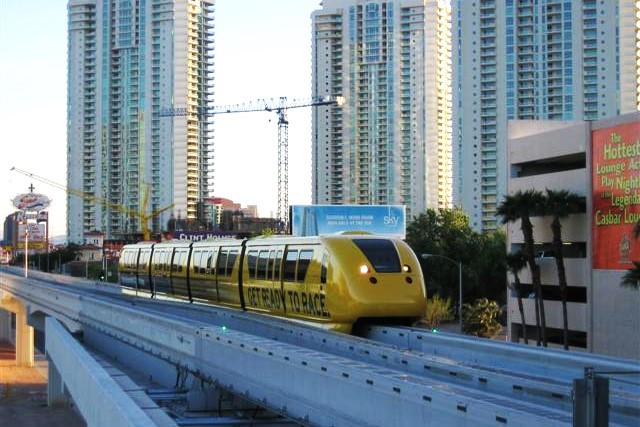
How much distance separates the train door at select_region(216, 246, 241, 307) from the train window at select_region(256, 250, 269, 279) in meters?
2.31

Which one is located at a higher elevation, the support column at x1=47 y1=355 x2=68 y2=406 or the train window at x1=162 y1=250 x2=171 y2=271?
the train window at x1=162 y1=250 x2=171 y2=271

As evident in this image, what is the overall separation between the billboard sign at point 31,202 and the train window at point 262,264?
12393 cm

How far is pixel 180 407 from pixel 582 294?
2939 cm

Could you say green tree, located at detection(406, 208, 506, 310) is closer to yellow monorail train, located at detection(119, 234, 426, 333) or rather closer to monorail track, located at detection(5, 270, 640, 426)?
yellow monorail train, located at detection(119, 234, 426, 333)

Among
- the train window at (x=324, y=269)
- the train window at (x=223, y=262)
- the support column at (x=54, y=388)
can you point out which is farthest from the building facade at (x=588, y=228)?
the support column at (x=54, y=388)

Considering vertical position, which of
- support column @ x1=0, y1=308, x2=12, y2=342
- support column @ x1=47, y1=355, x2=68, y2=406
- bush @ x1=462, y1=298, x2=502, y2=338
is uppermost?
bush @ x1=462, y1=298, x2=502, y2=338

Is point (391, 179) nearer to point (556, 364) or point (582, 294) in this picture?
point (582, 294)

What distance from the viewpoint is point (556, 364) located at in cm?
1855

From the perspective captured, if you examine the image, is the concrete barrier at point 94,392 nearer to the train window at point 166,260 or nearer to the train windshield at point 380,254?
the train windshield at point 380,254

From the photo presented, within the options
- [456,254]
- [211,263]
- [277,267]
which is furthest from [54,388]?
[456,254]

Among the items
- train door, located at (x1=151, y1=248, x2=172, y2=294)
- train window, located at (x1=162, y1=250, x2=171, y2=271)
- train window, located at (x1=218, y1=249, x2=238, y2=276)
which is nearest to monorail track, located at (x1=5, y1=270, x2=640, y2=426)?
train window, located at (x1=218, y1=249, x2=238, y2=276)

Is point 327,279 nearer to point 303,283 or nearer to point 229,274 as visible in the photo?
point 303,283

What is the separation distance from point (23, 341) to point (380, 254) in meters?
63.7

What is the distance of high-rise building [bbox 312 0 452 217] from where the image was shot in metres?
172
